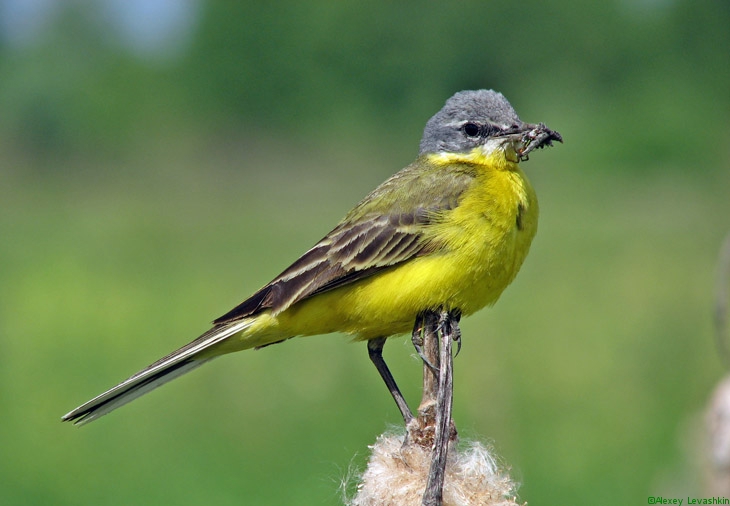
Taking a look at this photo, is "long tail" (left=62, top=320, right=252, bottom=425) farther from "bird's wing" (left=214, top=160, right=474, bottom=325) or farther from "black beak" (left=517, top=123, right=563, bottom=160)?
"black beak" (left=517, top=123, right=563, bottom=160)

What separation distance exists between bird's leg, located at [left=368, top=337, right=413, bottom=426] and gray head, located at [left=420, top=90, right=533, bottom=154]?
1226 mm

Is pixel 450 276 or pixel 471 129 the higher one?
pixel 471 129

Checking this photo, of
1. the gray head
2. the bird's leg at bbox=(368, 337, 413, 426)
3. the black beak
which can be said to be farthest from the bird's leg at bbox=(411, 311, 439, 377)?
the gray head

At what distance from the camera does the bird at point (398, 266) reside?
5242mm

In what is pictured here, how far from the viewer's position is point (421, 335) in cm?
493

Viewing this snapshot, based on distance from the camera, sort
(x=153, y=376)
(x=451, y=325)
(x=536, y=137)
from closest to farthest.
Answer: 1. (x=451, y=325)
2. (x=153, y=376)
3. (x=536, y=137)

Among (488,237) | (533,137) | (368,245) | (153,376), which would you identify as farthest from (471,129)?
(153,376)

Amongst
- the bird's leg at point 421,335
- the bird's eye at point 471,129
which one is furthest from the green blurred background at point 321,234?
the bird's eye at point 471,129

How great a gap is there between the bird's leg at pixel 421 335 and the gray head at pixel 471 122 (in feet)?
4.14

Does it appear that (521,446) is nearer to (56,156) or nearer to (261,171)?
Result: (261,171)

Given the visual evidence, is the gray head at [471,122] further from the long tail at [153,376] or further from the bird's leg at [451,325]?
the long tail at [153,376]

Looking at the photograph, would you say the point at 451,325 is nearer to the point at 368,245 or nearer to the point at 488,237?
the point at 488,237

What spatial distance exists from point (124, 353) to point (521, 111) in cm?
1643

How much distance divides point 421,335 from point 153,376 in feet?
4.11
